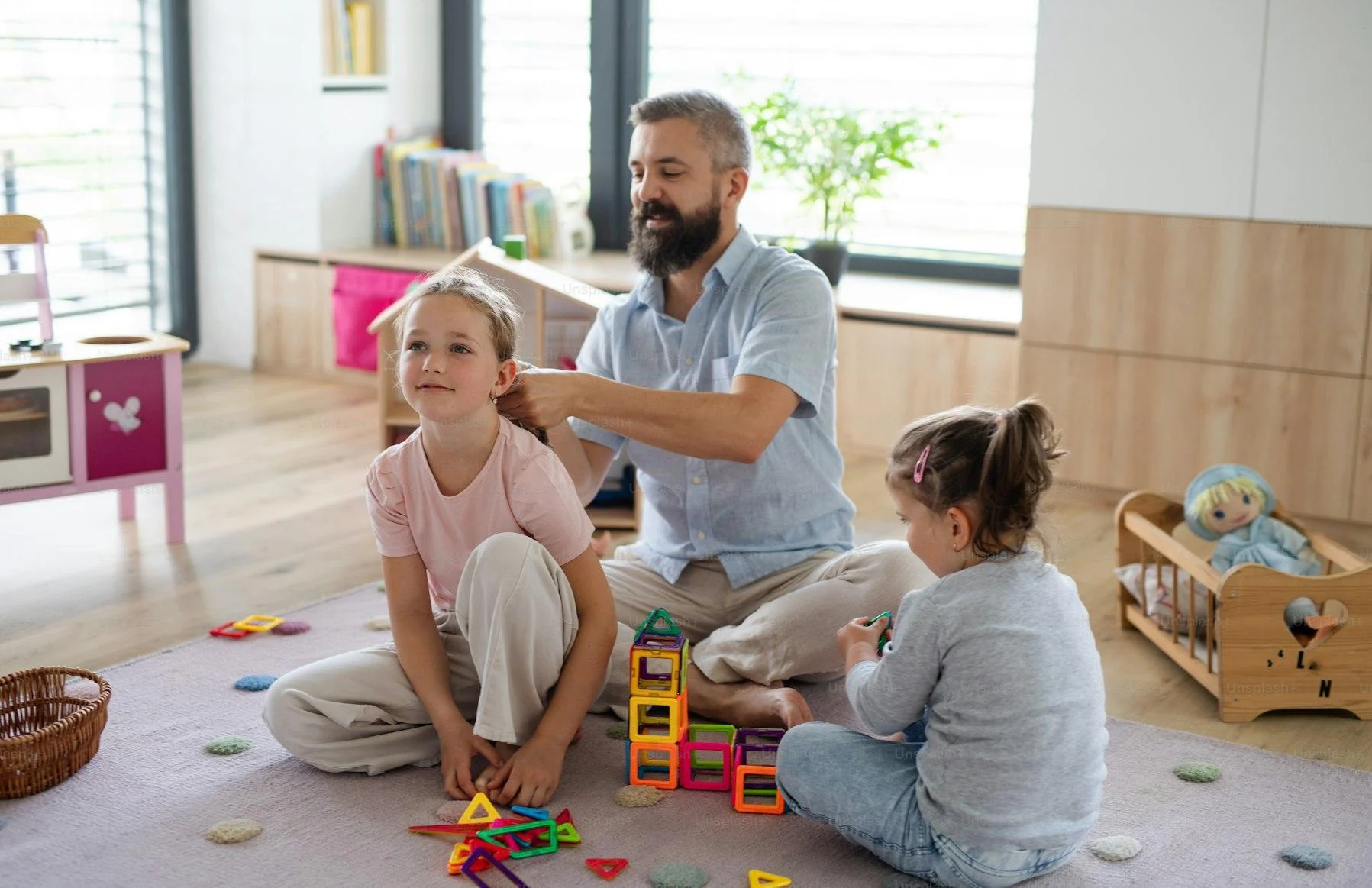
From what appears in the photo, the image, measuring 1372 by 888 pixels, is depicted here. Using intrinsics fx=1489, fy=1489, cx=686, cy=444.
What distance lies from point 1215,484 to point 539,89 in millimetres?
2841

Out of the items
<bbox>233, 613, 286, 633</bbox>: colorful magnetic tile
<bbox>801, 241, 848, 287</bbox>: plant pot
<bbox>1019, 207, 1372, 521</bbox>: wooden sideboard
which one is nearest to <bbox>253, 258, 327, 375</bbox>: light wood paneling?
<bbox>801, 241, 848, 287</bbox>: plant pot

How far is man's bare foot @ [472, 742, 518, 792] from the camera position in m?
1.93

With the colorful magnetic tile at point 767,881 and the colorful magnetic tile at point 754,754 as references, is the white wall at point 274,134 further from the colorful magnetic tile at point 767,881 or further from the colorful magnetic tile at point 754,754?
the colorful magnetic tile at point 767,881

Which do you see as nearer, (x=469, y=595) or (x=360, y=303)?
(x=469, y=595)

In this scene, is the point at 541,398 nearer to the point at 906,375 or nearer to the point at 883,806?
the point at 883,806

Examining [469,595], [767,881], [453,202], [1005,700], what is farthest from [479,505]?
[453,202]

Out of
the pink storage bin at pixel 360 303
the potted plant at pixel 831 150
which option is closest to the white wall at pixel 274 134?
the pink storage bin at pixel 360 303

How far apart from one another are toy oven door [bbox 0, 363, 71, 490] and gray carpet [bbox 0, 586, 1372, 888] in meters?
0.81

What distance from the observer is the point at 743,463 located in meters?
2.24

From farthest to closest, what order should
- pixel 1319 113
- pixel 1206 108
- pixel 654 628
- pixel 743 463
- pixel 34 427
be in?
pixel 1206 108 < pixel 1319 113 < pixel 34 427 < pixel 743 463 < pixel 654 628

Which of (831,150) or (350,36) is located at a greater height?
(350,36)

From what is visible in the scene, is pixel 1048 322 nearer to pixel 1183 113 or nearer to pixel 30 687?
pixel 1183 113

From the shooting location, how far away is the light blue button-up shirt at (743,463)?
224 cm

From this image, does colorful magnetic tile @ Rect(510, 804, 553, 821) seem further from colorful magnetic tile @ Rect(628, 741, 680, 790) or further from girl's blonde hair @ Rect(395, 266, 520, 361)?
girl's blonde hair @ Rect(395, 266, 520, 361)
